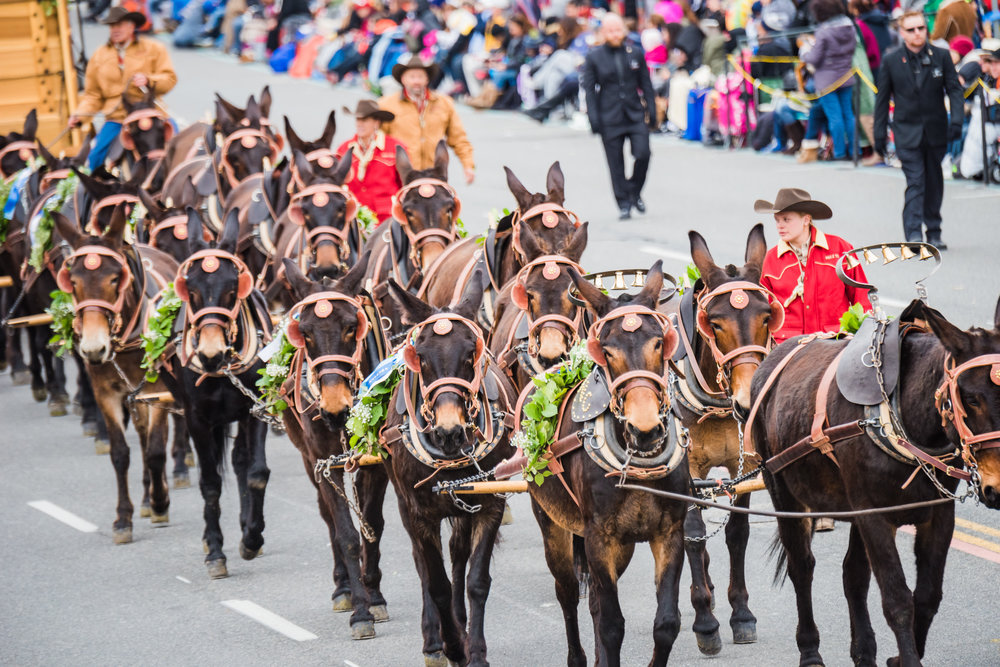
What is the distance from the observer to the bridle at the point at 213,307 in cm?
941

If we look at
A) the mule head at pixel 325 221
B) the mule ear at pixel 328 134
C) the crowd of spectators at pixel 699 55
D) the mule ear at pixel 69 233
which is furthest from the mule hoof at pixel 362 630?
the crowd of spectators at pixel 699 55

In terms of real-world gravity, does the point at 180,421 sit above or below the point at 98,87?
below

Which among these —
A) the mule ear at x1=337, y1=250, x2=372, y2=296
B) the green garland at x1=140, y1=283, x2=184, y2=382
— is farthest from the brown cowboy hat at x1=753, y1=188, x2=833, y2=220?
the green garland at x1=140, y1=283, x2=184, y2=382

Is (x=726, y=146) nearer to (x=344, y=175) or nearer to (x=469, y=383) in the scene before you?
(x=344, y=175)

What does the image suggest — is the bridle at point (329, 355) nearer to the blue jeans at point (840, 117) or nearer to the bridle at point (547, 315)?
the bridle at point (547, 315)

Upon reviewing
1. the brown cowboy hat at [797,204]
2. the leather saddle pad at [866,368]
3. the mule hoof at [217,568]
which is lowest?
the mule hoof at [217,568]

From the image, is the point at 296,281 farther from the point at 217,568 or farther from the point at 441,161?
the point at 441,161

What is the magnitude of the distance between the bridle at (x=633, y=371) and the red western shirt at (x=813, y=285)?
1.68 m

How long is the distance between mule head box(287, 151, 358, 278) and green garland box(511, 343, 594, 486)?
4398 mm

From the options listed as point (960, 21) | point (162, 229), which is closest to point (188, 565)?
point (162, 229)

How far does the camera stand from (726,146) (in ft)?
75.8

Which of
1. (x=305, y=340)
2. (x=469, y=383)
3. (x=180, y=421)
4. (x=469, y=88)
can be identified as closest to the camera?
(x=469, y=383)

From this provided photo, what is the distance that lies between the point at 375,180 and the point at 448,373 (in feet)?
21.7

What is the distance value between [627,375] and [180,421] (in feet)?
20.6
